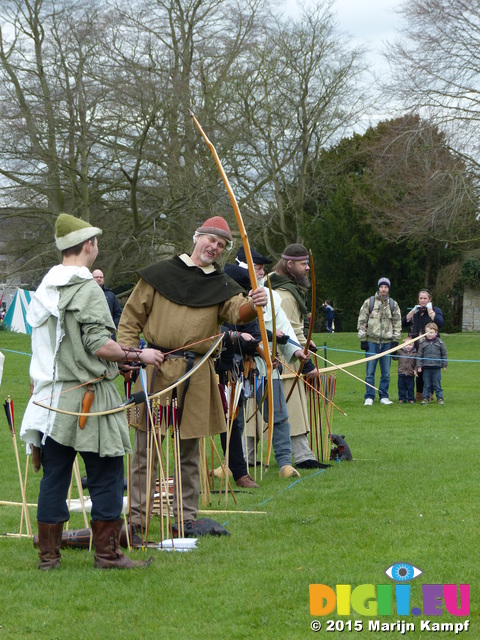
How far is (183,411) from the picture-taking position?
5266 millimetres

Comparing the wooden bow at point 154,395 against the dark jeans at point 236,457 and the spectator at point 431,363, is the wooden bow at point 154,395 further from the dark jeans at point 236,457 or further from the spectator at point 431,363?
the spectator at point 431,363

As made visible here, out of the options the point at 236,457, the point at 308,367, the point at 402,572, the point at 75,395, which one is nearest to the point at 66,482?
the point at 75,395

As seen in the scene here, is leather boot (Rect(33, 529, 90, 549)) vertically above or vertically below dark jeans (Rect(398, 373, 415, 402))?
above

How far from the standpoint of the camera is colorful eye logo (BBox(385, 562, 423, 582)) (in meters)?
4.15

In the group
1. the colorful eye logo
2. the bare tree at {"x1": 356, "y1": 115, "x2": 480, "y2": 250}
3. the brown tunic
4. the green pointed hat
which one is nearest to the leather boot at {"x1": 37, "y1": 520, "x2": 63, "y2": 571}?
the brown tunic

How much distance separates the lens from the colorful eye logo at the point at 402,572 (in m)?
4.15

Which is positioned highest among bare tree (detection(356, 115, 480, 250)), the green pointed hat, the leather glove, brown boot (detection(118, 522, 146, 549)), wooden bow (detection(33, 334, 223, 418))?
bare tree (detection(356, 115, 480, 250))

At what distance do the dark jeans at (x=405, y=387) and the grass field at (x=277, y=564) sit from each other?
5929 mm

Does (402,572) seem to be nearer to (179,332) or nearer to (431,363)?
(179,332)

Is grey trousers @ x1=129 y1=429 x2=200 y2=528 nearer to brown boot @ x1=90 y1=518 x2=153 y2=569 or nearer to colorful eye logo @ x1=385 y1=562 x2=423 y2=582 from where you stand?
brown boot @ x1=90 y1=518 x2=153 y2=569

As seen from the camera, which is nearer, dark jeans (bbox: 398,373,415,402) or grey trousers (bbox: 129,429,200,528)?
grey trousers (bbox: 129,429,200,528)

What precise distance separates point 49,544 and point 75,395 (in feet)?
2.47

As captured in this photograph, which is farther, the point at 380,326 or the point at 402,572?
the point at 380,326

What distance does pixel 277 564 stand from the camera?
452cm
